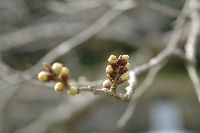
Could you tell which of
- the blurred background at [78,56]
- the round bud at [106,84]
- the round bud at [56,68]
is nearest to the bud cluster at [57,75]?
the round bud at [56,68]

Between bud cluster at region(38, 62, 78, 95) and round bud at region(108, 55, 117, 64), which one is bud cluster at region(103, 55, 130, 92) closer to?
round bud at region(108, 55, 117, 64)

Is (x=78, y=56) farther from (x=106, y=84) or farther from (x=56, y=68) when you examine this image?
(x=56, y=68)

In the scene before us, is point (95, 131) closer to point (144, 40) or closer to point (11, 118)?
point (11, 118)

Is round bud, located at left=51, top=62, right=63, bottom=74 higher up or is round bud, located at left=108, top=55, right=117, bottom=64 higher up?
round bud, located at left=108, top=55, right=117, bottom=64

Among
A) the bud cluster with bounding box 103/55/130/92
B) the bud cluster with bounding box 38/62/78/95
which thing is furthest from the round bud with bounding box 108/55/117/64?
the bud cluster with bounding box 38/62/78/95

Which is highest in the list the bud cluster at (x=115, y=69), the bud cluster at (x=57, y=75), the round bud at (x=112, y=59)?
the round bud at (x=112, y=59)

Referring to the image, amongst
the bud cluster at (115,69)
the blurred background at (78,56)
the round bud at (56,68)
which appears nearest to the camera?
the round bud at (56,68)

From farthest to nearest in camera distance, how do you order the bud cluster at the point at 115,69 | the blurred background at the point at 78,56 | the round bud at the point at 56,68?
the blurred background at the point at 78,56 < the bud cluster at the point at 115,69 < the round bud at the point at 56,68

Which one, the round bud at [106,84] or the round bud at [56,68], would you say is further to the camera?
the round bud at [106,84]

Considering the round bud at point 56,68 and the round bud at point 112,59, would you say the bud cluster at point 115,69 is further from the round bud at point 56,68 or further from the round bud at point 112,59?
the round bud at point 56,68
